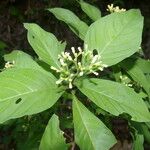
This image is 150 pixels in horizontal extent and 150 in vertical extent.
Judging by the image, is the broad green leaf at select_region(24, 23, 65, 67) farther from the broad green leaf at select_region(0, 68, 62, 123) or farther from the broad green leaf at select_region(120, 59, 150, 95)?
the broad green leaf at select_region(120, 59, 150, 95)

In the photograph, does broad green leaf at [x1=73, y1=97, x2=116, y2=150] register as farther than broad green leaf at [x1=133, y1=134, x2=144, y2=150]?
No

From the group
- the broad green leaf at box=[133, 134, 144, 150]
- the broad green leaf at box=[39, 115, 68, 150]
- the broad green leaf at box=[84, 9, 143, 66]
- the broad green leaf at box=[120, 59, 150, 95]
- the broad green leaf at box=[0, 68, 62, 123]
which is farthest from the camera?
the broad green leaf at box=[133, 134, 144, 150]

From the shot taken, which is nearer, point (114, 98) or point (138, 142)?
point (114, 98)

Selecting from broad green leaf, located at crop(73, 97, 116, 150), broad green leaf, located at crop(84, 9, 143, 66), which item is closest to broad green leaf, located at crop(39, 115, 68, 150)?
broad green leaf, located at crop(73, 97, 116, 150)

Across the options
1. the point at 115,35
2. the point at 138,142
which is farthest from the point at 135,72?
the point at 138,142

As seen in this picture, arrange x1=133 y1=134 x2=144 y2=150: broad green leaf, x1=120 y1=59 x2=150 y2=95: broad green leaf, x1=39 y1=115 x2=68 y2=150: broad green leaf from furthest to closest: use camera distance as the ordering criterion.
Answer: x1=133 y1=134 x2=144 y2=150: broad green leaf → x1=120 y1=59 x2=150 y2=95: broad green leaf → x1=39 y1=115 x2=68 y2=150: broad green leaf

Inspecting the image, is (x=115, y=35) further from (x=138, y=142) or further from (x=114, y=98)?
(x=138, y=142)
